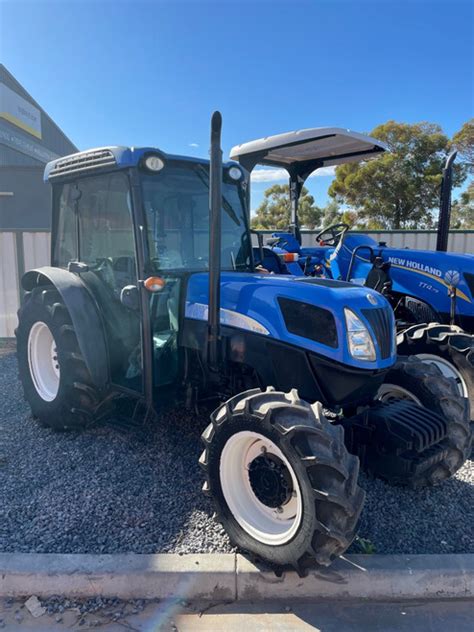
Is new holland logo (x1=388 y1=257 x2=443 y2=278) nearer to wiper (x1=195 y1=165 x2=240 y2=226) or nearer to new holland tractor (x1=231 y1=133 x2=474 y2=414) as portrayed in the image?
new holland tractor (x1=231 y1=133 x2=474 y2=414)

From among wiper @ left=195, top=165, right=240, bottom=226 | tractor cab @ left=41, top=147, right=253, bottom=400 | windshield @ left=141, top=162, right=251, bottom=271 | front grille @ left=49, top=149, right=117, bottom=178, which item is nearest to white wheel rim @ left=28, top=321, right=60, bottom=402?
tractor cab @ left=41, top=147, right=253, bottom=400

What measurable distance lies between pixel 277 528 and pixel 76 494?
4.49 ft

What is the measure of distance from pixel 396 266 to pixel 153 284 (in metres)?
3.22

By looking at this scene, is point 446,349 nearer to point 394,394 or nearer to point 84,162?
point 394,394

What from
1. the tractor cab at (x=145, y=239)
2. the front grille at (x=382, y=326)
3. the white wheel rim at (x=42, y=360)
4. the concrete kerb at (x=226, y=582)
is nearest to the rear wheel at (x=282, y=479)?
the concrete kerb at (x=226, y=582)

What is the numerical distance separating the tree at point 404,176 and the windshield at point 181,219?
22.3 metres

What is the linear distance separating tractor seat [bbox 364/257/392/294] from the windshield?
2.23 metres

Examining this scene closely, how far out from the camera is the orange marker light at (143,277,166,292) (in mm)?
3090

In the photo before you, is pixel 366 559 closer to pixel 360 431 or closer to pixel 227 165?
pixel 360 431

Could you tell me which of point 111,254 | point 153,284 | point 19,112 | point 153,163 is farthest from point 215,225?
point 19,112

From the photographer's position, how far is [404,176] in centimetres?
2383

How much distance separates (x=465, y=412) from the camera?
3125mm

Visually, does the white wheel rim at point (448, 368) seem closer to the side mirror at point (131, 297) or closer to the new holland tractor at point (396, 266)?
the new holland tractor at point (396, 266)

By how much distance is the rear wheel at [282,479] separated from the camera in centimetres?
221
